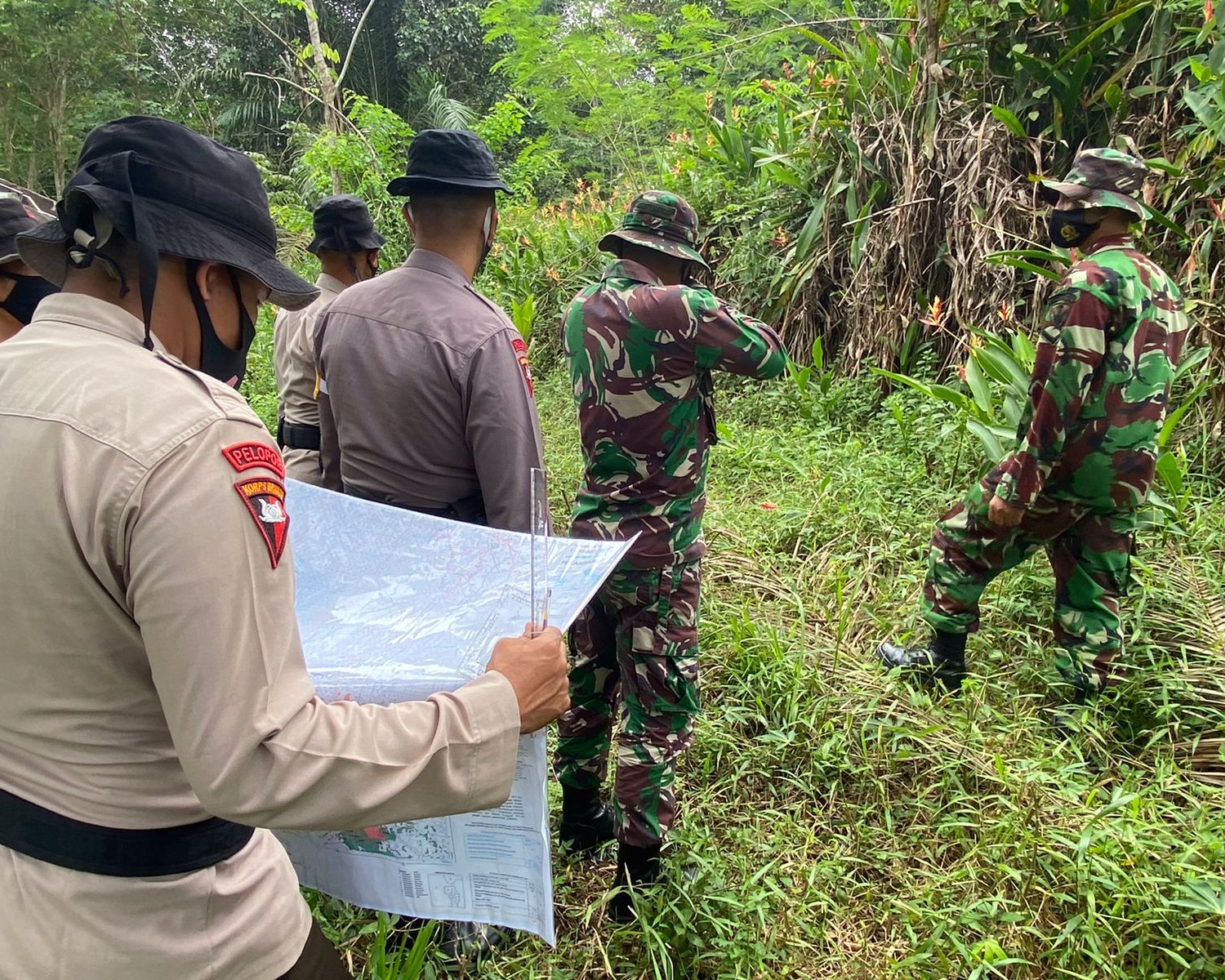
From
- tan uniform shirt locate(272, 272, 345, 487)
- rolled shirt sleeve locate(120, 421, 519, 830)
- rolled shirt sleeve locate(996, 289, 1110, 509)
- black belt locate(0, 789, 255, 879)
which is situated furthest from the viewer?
tan uniform shirt locate(272, 272, 345, 487)

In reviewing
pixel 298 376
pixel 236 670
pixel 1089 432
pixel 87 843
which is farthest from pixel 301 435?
pixel 1089 432

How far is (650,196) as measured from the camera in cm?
215

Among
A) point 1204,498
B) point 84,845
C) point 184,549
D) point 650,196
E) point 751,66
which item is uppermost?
point 751,66

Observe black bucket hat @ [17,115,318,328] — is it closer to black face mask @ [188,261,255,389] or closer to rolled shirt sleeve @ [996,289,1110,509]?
black face mask @ [188,261,255,389]

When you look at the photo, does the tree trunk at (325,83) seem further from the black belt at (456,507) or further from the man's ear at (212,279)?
the man's ear at (212,279)

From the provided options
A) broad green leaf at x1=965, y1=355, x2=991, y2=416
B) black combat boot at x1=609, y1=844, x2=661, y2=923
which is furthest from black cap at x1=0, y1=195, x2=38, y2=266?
broad green leaf at x1=965, y1=355, x2=991, y2=416

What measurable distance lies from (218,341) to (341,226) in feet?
7.41

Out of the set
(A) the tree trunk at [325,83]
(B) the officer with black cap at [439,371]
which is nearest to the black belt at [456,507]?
(B) the officer with black cap at [439,371]

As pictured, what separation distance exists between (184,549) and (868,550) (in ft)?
10.5

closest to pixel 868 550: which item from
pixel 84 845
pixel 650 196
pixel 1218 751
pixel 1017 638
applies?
pixel 1017 638

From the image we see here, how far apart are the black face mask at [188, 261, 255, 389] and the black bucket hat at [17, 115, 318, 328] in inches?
1.5

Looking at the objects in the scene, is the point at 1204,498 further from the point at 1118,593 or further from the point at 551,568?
the point at 551,568

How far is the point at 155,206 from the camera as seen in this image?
0.87 m

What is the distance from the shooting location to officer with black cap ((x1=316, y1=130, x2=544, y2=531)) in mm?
1803
